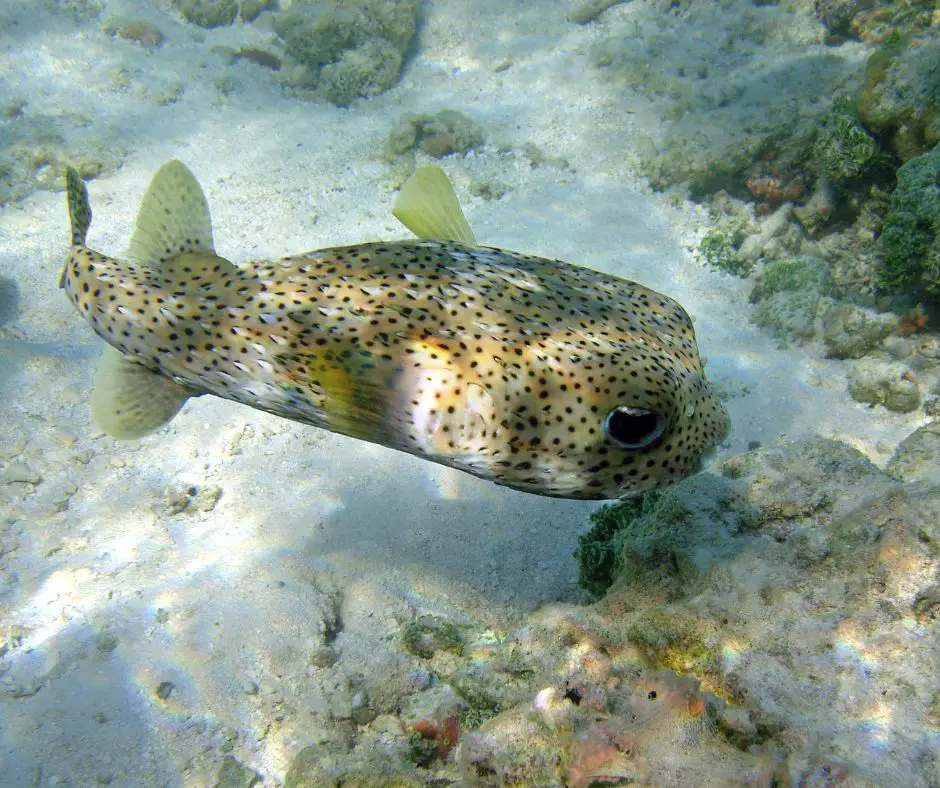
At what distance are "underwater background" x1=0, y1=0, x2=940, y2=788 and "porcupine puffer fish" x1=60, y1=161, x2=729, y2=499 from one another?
0.94m

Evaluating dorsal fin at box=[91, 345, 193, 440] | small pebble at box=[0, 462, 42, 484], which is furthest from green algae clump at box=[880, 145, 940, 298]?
small pebble at box=[0, 462, 42, 484]

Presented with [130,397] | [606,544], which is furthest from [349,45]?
[606,544]

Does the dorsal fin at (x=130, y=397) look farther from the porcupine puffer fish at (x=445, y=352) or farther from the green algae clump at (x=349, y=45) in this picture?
the green algae clump at (x=349, y=45)

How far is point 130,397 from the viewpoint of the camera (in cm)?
315

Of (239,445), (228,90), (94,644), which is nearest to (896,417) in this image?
(239,445)

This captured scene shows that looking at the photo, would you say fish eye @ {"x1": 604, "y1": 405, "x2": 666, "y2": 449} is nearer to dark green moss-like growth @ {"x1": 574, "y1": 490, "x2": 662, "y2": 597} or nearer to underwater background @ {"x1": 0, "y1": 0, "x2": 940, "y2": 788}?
underwater background @ {"x1": 0, "y1": 0, "x2": 940, "y2": 788}

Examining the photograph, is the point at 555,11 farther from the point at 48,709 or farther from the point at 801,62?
the point at 48,709

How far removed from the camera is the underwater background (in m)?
2.47

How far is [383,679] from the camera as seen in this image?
384 centimetres

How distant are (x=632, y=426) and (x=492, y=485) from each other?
138 inches

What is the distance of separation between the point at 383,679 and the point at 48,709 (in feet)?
7.50

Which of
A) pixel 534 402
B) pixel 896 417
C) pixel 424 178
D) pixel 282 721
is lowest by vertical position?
pixel 282 721

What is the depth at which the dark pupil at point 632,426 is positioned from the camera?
2.21 metres

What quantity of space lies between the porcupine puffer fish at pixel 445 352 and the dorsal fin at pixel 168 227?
99mm
